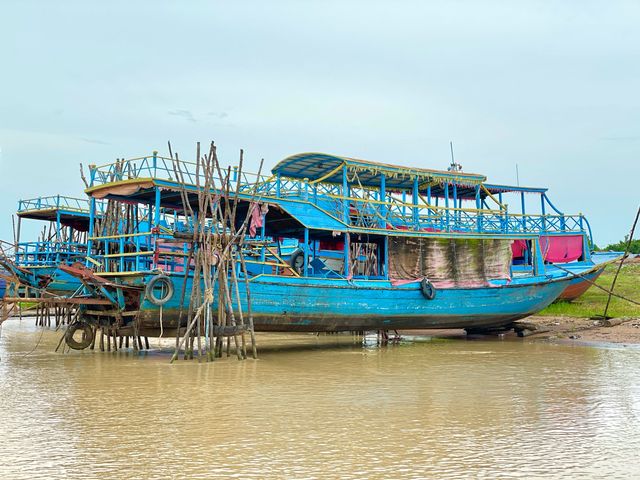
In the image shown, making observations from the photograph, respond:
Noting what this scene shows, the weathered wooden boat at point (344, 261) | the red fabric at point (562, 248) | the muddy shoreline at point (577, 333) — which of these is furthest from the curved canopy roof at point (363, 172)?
the red fabric at point (562, 248)

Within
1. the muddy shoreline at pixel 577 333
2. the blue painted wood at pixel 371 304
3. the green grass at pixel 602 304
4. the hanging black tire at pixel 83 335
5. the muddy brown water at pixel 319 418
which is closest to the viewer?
the muddy brown water at pixel 319 418

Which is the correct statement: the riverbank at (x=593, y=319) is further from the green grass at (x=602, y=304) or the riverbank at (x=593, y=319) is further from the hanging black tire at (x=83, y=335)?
the hanging black tire at (x=83, y=335)

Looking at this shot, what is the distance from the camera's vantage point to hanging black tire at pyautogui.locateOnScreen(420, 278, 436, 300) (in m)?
19.2

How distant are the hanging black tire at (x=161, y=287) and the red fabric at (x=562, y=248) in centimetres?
1679

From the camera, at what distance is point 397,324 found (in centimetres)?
1927

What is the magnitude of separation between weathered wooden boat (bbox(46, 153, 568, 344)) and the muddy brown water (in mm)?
1889

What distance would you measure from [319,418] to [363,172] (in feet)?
39.7

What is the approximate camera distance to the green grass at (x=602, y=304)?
22.8 m

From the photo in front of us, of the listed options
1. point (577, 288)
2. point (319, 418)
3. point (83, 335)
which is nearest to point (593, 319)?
point (577, 288)

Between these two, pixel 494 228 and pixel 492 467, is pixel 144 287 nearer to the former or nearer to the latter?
pixel 492 467

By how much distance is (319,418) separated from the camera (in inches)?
333

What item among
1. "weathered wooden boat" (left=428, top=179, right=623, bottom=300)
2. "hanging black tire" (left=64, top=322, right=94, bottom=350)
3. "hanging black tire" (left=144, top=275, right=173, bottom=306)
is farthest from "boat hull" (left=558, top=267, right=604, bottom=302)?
"hanging black tire" (left=64, top=322, right=94, bottom=350)

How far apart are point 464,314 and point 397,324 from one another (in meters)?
2.44

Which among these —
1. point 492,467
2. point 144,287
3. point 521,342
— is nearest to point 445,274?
point 521,342
